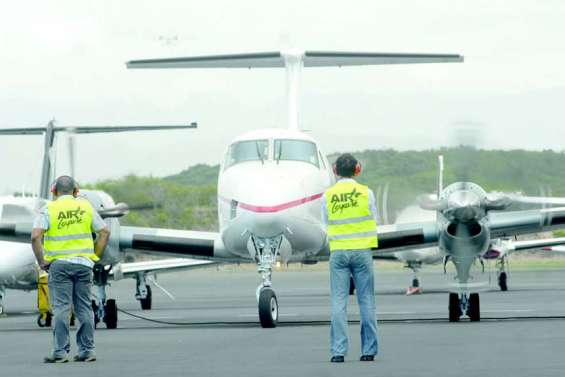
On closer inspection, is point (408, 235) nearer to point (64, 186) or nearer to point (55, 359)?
point (64, 186)

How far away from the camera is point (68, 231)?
13.3m

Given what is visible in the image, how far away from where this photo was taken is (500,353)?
12.8 metres

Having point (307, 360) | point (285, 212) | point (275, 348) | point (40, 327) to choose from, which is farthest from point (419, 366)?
point (40, 327)

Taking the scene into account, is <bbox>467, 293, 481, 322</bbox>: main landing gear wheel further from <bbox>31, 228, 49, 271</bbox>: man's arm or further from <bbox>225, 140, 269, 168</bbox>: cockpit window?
<bbox>31, 228, 49, 271</bbox>: man's arm

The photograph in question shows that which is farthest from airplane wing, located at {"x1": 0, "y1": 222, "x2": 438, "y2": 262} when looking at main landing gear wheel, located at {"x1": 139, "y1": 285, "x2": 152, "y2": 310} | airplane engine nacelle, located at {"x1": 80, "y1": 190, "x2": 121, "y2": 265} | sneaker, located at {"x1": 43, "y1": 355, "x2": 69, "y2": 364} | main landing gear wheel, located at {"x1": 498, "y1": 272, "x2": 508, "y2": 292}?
main landing gear wheel, located at {"x1": 498, "y1": 272, "x2": 508, "y2": 292}

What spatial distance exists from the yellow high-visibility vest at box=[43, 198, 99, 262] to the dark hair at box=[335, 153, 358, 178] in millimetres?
2759

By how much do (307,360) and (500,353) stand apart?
2018 mm

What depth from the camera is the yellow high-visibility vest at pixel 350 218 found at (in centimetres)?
1277

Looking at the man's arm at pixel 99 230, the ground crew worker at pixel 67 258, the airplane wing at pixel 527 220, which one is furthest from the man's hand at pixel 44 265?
the airplane wing at pixel 527 220

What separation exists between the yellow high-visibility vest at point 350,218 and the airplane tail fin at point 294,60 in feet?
36.9

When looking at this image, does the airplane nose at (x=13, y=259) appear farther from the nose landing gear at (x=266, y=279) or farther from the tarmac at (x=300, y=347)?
the nose landing gear at (x=266, y=279)

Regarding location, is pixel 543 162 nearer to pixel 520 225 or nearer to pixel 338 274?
pixel 520 225

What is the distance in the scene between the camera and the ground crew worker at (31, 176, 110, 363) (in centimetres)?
1306

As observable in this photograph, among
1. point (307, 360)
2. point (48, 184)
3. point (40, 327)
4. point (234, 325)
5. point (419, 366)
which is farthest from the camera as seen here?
point (48, 184)
